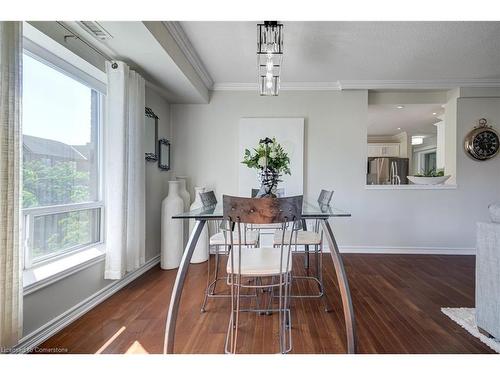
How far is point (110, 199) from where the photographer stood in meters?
2.27

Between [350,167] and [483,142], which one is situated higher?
[483,142]

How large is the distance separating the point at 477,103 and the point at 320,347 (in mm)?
4162

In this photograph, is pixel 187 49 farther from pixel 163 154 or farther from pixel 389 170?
pixel 389 170

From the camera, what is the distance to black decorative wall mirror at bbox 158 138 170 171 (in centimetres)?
336

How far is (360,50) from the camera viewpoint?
2.72 metres

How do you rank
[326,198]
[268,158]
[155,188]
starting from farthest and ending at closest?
[155,188]
[326,198]
[268,158]

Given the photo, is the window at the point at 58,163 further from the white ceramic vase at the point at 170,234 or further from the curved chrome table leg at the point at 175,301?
the curved chrome table leg at the point at 175,301

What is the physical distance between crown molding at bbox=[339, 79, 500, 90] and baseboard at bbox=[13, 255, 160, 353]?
373 cm

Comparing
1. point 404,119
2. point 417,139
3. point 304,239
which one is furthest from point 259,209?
point 417,139

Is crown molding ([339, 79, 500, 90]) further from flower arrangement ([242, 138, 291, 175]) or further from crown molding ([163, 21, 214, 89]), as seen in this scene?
flower arrangement ([242, 138, 291, 175])

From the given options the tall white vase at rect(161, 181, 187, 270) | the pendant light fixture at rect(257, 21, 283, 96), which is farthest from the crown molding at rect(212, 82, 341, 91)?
the tall white vase at rect(161, 181, 187, 270)

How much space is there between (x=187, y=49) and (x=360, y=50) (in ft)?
6.07

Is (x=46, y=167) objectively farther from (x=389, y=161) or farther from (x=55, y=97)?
(x=389, y=161)

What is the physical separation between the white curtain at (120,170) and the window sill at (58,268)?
13cm
